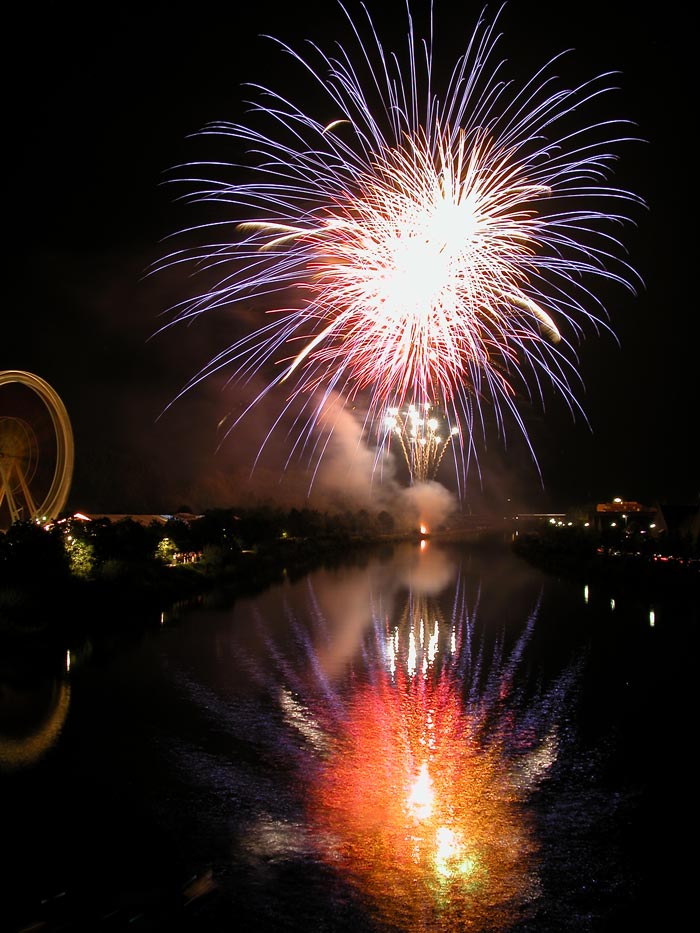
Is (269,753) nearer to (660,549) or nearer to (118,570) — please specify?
(118,570)

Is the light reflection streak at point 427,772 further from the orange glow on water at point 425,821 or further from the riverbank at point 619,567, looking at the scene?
the riverbank at point 619,567

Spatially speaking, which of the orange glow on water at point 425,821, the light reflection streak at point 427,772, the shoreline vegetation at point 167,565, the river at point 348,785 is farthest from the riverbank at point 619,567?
the orange glow on water at point 425,821

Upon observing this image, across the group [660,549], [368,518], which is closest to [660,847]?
[660,549]

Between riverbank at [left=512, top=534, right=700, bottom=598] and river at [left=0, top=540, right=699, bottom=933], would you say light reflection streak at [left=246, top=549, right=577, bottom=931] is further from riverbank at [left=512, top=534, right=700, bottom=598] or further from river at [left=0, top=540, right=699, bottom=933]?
riverbank at [left=512, top=534, right=700, bottom=598]

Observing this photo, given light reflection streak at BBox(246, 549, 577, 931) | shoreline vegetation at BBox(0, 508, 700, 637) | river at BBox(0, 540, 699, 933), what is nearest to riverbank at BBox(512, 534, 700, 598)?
shoreline vegetation at BBox(0, 508, 700, 637)

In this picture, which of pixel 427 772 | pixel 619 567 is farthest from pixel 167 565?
pixel 427 772
